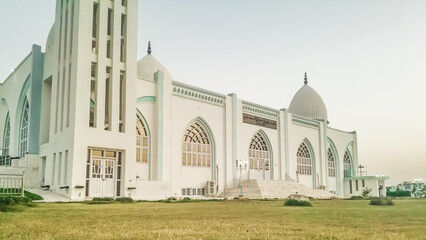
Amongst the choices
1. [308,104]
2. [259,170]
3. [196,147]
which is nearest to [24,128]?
[196,147]

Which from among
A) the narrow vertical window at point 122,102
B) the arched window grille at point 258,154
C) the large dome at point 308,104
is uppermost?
the large dome at point 308,104

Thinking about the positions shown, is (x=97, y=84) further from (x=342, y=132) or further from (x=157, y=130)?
(x=342, y=132)

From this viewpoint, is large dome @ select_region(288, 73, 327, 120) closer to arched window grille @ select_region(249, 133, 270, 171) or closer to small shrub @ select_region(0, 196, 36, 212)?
arched window grille @ select_region(249, 133, 270, 171)

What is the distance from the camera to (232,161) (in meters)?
30.0

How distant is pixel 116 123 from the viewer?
20672mm

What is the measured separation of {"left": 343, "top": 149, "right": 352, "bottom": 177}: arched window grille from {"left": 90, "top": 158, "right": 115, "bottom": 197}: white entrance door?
31666mm

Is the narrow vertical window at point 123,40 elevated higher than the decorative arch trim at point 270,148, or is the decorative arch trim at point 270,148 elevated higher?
the narrow vertical window at point 123,40

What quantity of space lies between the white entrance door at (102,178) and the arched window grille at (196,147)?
23.7ft

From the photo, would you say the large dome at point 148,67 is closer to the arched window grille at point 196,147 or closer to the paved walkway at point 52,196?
the arched window grille at point 196,147

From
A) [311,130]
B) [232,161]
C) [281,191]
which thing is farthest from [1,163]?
[311,130]

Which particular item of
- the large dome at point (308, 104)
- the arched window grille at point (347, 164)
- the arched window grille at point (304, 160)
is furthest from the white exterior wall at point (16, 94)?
the arched window grille at point (347, 164)

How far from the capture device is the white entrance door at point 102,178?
19.8 m

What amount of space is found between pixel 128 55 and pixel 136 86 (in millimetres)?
1867

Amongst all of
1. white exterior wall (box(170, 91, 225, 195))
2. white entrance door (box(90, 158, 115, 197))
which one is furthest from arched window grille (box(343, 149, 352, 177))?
white entrance door (box(90, 158, 115, 197))
